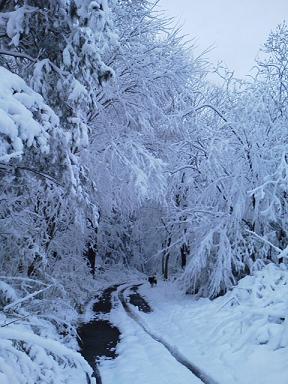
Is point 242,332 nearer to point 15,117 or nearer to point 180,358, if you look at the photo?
point 180,358

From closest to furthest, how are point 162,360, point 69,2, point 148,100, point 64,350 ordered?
point 64,350, point 69,2, point 162,360, point 148,100

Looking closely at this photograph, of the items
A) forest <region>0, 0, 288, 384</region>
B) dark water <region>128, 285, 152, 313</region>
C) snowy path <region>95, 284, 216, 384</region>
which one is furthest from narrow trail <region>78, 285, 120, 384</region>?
dark water <region>128, 285, 152, 313</region>

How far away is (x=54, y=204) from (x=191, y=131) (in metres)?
7.56

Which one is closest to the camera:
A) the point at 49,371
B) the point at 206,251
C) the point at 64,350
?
the point at 64,350

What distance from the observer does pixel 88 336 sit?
11898 millimetres

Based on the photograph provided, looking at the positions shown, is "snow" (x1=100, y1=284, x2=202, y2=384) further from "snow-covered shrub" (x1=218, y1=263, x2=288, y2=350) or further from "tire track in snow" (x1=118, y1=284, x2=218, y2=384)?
"snow-covered shrub" (x1=218, y1=263, x2=288, y2=350)

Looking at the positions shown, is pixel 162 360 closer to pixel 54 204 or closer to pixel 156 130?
pixel 54 204

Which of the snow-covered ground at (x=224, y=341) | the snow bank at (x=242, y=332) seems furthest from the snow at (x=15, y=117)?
the snow bank at (x=242, y=332)

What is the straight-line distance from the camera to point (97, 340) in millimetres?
11422

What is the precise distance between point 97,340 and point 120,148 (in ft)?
18.3

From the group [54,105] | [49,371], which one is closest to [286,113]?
[54,105]

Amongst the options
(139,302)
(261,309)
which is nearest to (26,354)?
(261,309)

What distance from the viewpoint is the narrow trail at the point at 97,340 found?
9558 millimetres

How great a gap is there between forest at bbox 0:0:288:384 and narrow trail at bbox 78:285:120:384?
464 millimetres
